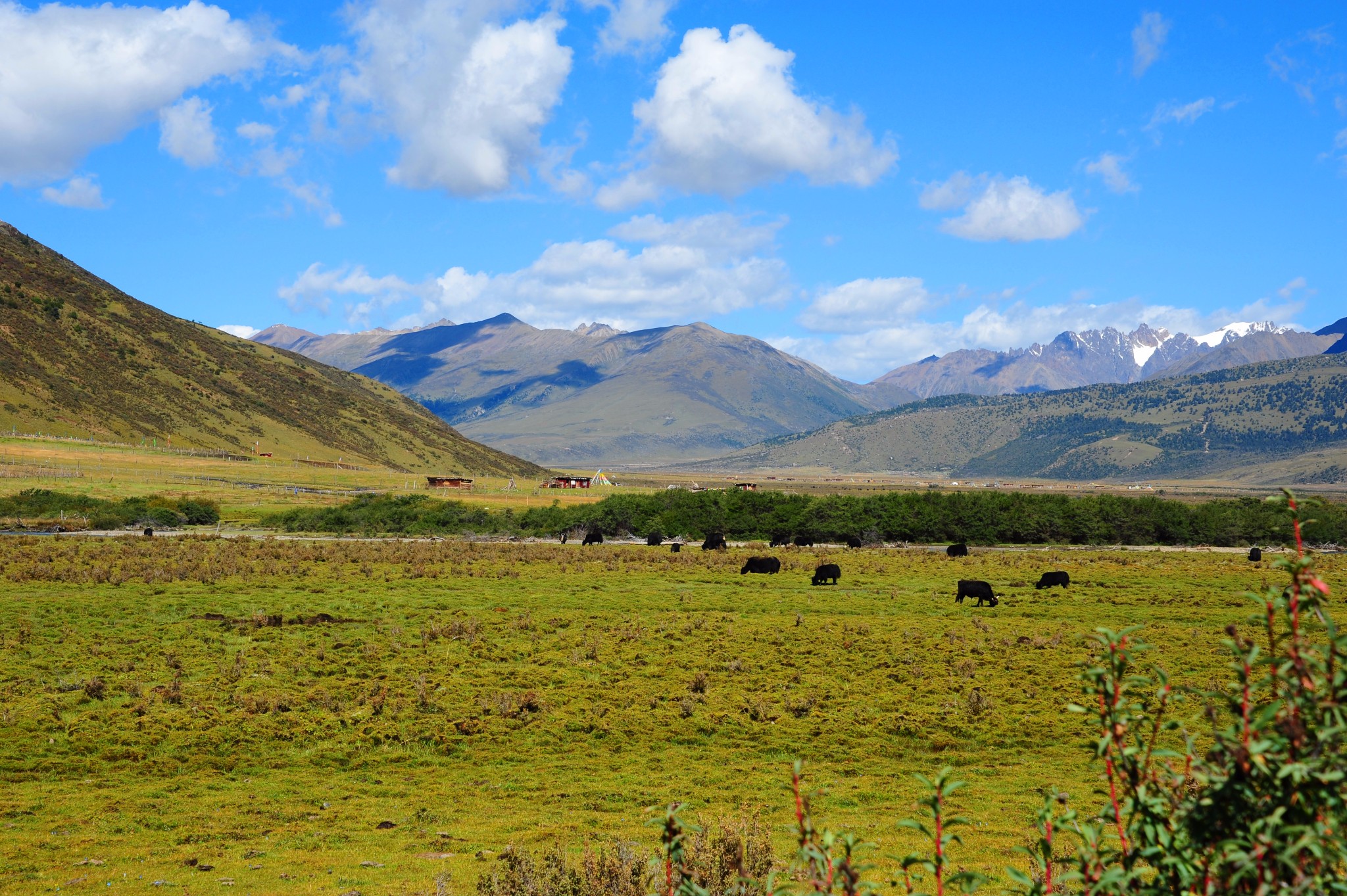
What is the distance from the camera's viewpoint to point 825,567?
1583 inches

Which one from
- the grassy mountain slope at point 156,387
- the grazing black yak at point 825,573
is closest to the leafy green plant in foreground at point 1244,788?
the grazing black yak at point 825,573

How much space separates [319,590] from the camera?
113 feet

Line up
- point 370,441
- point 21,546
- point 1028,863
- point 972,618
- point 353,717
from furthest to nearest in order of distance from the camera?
point 370,441, point 21,546, point 972,618, point 353,717, point 1028,863

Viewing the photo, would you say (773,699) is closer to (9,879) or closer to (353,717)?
(353,717)

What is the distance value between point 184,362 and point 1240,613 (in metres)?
164

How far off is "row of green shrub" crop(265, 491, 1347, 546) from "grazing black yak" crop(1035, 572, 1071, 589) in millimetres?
27033

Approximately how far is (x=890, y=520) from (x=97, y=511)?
53607 millimetres

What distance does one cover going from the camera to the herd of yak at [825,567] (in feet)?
111

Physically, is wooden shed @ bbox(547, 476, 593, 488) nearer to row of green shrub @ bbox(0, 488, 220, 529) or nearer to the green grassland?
the green grassland

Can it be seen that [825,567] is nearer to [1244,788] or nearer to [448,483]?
[1244,788]

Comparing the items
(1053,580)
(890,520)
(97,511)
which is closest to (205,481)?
(97,511)

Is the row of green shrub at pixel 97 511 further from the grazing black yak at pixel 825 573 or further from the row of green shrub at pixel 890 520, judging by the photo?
the grazing black yak at pixel 825 573

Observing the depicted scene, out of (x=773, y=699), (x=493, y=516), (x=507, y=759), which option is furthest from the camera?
(x=493, y=516)

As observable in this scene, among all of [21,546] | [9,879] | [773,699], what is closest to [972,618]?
[773,699]
